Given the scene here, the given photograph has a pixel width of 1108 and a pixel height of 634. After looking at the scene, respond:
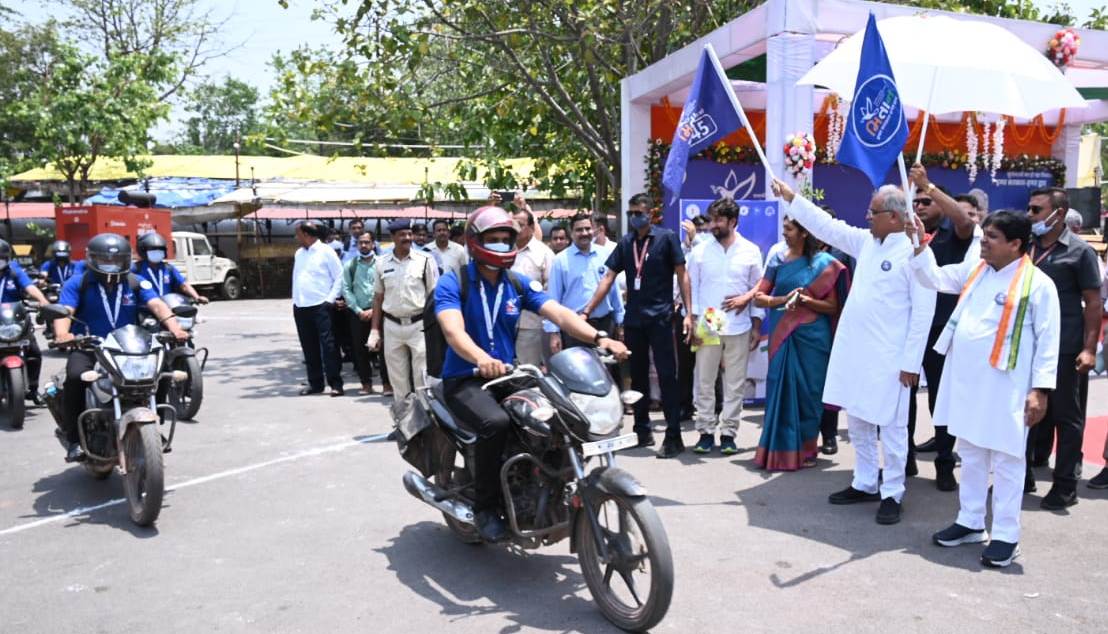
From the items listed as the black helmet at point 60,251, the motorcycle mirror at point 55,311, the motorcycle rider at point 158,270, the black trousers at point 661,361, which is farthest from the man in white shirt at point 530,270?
the black helmet at point 60,251

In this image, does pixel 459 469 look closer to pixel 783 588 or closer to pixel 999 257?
pixel 783 588

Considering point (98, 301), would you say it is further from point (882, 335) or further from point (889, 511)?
point (889, 511)

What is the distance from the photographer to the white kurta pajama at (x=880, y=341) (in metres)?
5.54

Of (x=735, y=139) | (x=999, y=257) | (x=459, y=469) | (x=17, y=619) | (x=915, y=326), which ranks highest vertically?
(x=735, y=139)

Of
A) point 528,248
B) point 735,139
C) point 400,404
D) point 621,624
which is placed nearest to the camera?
point 621,624

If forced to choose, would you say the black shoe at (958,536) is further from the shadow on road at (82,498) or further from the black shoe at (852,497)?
the shadow on road at (82,498)

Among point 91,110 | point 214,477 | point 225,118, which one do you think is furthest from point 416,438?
point 225,118

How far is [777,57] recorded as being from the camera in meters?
8.80

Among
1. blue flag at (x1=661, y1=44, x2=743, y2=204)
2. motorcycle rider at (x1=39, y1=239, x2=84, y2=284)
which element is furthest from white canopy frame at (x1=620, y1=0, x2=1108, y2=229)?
motorcycle rider at (x1=39, y1=239, x2=84, y2=284)

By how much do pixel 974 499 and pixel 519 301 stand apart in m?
2.62

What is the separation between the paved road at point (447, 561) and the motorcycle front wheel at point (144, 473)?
0.47ft

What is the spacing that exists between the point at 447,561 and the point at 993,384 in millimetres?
2952

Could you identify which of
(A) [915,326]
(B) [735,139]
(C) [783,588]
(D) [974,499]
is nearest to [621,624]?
(C) [783,588]

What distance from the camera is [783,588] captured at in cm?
456
